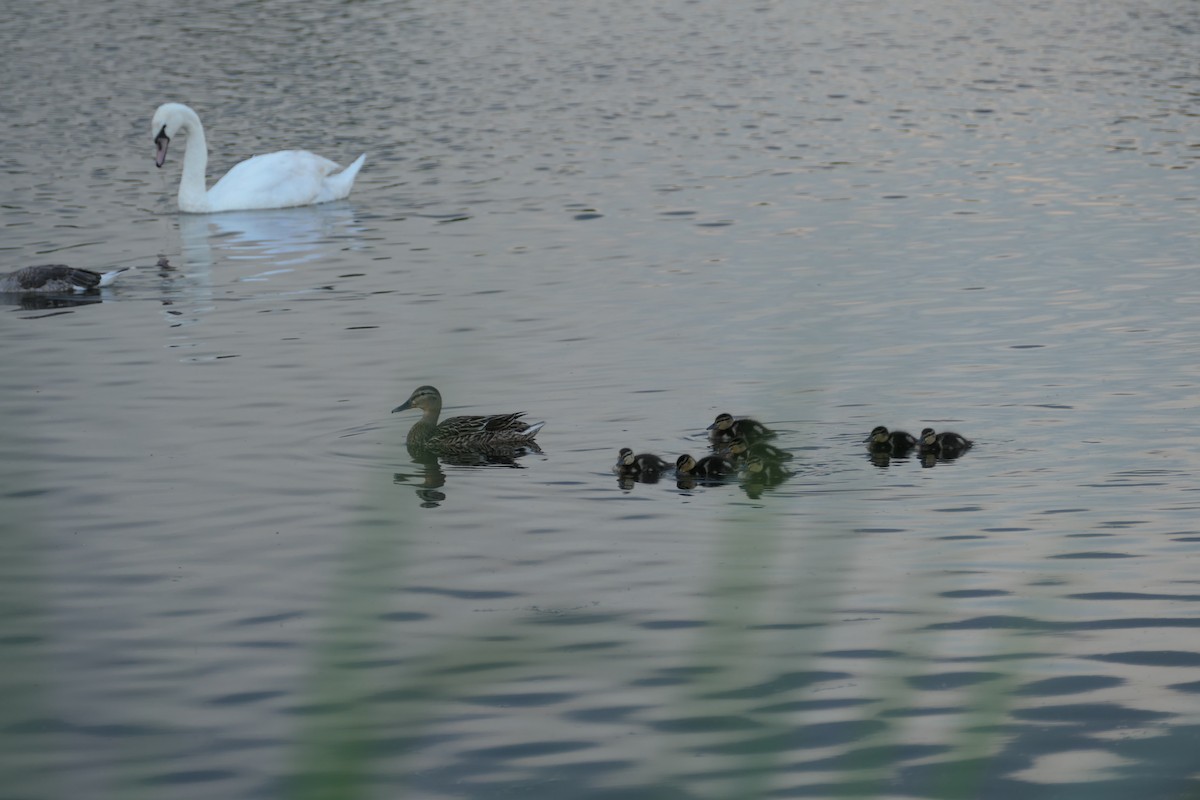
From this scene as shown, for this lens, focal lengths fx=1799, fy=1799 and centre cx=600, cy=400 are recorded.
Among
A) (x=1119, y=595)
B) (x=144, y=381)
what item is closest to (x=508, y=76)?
(x=144, y=381)

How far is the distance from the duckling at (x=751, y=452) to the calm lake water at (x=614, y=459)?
0.70 ft

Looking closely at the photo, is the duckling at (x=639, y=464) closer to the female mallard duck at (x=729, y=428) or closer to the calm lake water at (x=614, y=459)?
the calm lake water at (x=614, y=459)

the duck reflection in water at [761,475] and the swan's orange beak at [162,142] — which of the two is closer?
the duck reflection in water at [761,475]

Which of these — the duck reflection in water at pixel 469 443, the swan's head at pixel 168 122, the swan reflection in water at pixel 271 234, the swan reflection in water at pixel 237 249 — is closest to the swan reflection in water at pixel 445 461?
the duck reflection in water at pixel 469 443

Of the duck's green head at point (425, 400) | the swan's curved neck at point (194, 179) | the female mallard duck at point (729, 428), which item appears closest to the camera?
the female mallard duck at point (729, 428)

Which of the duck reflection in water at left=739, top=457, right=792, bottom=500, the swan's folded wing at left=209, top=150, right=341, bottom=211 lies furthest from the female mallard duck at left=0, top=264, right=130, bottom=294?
the duck reflection in water at left=739, top=457, right=792, bottom=500

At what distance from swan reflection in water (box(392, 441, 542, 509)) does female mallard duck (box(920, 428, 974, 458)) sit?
2533 millimetres

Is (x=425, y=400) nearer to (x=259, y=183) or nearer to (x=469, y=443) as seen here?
(x=469, y=443)

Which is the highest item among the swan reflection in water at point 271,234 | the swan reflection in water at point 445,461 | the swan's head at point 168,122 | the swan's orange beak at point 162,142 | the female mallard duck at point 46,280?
the swan's head at point 168,122

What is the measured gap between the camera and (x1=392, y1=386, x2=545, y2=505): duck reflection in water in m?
11.9

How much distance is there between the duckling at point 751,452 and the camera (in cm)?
1103

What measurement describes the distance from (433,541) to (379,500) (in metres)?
7.57

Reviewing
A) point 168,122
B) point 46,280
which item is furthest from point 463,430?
point 168,122

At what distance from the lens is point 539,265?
19469 millimetres
